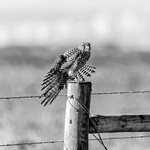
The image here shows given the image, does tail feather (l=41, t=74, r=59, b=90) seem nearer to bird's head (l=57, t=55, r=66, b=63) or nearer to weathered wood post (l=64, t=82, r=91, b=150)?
bird's head (l=57, t=55, r=66, b=63)

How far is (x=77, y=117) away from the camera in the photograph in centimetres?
439

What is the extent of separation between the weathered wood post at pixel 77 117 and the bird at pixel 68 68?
8.80 ft

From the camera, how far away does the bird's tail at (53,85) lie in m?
6.79

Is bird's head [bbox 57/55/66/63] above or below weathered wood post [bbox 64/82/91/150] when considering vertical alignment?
above

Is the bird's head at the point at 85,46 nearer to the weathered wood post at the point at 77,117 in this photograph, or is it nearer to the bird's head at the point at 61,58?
the bird's head at the point at 61,58

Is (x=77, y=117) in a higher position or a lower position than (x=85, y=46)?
A: lower

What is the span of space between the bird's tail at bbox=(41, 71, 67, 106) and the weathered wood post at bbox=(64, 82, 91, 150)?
7.01ft

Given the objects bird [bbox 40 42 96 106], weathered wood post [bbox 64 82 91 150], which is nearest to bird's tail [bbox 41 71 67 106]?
bird [bbox 40 42 96 106]

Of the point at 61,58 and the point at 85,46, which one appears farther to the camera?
the point at 85,46

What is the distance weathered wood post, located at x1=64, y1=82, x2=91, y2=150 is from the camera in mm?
4328

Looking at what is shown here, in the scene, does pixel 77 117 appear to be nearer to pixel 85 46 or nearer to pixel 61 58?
pixel 61 58

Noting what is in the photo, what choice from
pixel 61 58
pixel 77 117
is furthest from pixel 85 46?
pixel 77 117

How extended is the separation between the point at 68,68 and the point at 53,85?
2.19 feet

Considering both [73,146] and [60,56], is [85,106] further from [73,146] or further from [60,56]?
[60,56]
